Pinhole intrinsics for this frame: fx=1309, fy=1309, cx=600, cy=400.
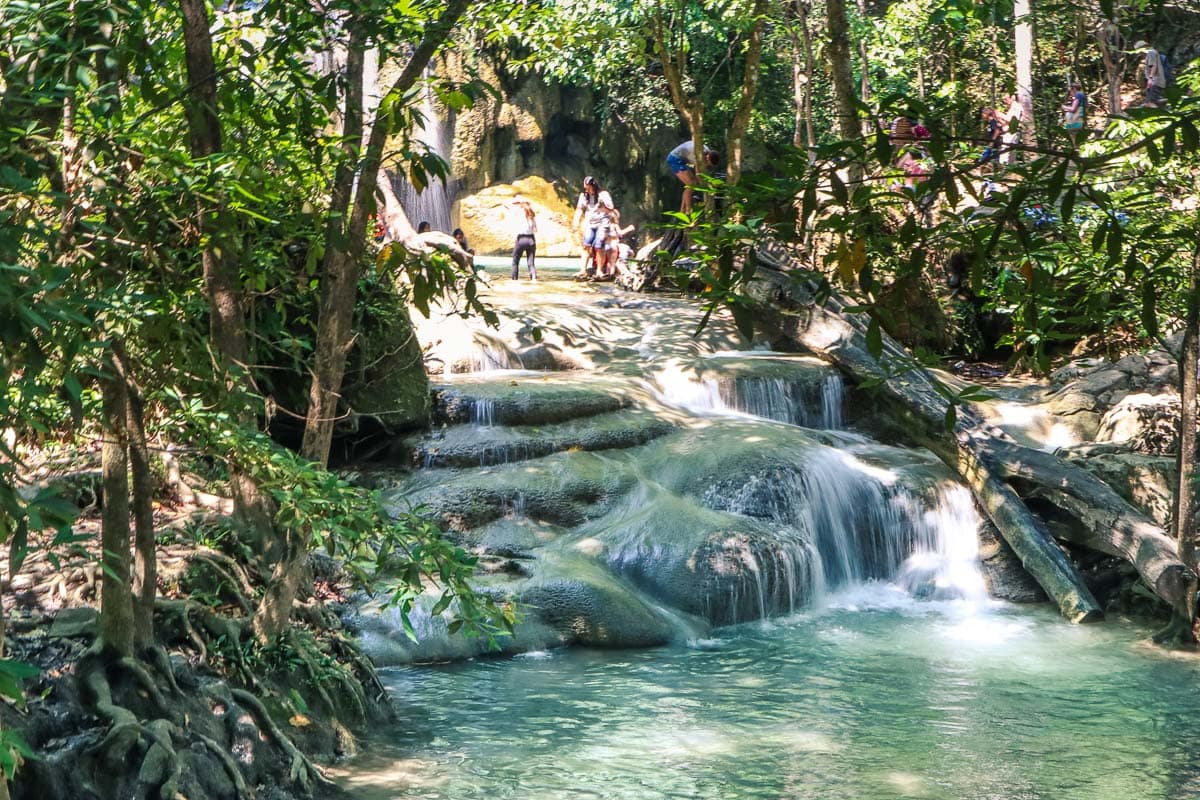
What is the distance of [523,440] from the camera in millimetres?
12094

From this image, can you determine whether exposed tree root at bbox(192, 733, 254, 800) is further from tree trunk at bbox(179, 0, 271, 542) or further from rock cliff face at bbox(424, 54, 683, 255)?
rock cliff face at bbox(424, 54, 683, 255)

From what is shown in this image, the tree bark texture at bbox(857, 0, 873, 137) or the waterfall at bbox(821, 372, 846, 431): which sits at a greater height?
the tree bark texture at bbox(857, 0, 873, 137)

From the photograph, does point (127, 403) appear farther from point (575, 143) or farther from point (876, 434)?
point (575, 143)

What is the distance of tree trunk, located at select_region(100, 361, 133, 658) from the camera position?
16.3 feet

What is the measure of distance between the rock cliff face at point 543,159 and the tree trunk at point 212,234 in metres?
25.1

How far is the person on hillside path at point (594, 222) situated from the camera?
20781mm

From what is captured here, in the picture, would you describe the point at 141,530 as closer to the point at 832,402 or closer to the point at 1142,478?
the point at 1142,478

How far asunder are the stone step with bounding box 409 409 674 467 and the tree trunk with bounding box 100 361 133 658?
6.63 m

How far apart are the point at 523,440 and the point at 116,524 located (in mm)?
7052

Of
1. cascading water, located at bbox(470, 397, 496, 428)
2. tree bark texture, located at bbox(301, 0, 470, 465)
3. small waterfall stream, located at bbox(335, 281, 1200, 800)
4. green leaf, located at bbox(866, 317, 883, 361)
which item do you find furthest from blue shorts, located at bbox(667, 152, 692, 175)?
green leaf, located at bbox(866, 317, 883, 361)

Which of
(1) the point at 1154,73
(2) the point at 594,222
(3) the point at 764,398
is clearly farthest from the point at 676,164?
(1) the point at 1154,73

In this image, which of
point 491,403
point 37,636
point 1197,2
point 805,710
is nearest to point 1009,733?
point 805,710

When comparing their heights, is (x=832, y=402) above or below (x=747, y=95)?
below

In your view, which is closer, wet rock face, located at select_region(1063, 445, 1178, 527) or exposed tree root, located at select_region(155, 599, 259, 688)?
exposed tree root, located at select_region(155, 599, 259, 688)
